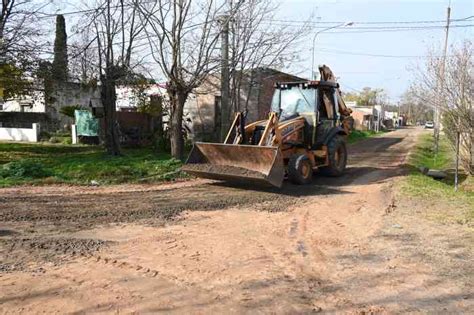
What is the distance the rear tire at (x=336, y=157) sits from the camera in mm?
13008

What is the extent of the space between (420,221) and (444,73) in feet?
30.4

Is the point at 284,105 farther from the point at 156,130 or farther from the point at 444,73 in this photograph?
the point at 156,130

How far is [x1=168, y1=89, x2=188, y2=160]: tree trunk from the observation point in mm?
15153

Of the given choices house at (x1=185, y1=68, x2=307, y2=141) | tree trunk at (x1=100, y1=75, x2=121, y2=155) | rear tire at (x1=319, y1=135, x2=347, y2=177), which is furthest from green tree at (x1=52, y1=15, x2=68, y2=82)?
rear tire at (x1=319, y1=135, x2=347, y2=177)

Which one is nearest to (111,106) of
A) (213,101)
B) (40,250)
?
(213,101)

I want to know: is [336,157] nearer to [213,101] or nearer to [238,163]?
[238,163]

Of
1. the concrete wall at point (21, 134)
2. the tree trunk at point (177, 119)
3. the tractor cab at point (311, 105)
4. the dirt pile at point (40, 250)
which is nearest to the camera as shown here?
the dirt pile at point (40, 250)

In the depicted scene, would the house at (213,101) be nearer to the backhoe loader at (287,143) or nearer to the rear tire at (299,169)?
the backhoe loader at (287,143)

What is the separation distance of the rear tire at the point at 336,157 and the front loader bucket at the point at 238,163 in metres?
2.87

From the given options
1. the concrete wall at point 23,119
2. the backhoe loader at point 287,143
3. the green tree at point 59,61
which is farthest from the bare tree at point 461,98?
the concrete wall at point 23,119

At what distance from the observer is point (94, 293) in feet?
15.7

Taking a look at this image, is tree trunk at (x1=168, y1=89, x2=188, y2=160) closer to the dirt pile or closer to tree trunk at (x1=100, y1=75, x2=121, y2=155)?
tree trunk at (x1=100, y1=75, x2=121, y2=155)

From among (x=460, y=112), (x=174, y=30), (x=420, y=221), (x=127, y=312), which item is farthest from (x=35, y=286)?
(x=460, y=112)

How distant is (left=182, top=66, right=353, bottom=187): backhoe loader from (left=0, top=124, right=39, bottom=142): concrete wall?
20.6 metres
